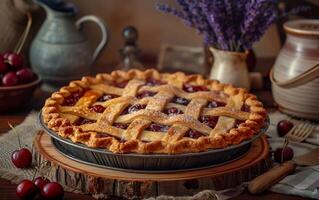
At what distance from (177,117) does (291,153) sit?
0.81ft

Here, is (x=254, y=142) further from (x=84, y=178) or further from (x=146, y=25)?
(x=146, y=25)

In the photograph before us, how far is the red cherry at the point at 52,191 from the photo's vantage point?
104cm

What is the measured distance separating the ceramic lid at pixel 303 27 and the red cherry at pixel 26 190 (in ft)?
2.47

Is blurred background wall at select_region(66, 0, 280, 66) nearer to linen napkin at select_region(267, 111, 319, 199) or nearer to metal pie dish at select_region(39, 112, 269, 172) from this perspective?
linen napkin at select_region(267, 111, 319, 199)

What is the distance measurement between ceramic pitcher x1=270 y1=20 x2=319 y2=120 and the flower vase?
0.27 feet

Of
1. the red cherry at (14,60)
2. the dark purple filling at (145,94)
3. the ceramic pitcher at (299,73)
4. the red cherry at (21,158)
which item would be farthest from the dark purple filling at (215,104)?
the red cherry at (14,60)

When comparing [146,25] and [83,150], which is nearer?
[83,150]

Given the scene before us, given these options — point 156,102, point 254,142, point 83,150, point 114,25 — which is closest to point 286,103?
point 254,142

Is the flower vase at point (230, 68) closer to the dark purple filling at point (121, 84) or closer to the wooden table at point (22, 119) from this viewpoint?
the wooden table at point (22, 119)

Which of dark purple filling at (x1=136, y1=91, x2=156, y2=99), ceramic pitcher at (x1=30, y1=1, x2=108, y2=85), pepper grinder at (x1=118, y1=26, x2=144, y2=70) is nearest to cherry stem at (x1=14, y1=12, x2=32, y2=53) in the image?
ceramic pitcher at (x1=30, y1=1, x2=108, y2=85)

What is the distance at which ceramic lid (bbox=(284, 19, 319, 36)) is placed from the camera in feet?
4.79

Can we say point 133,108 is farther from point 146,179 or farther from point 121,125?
point 146,179

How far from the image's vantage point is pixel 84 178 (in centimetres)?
109

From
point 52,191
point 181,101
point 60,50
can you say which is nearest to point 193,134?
point 181,101
